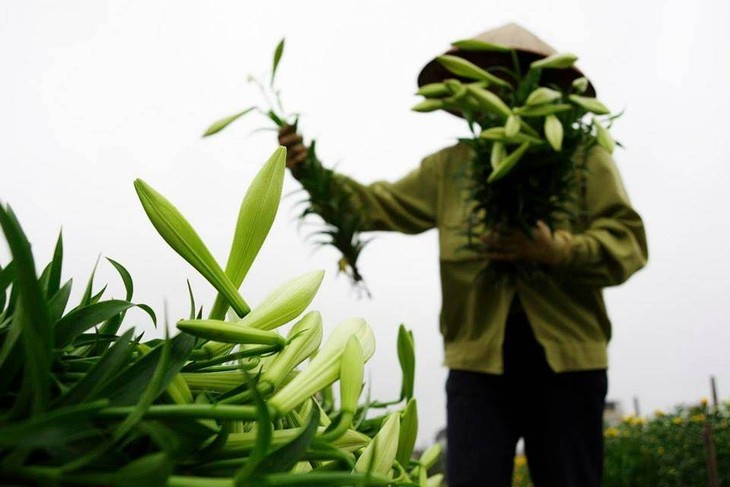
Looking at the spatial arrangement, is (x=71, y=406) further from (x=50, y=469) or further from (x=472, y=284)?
(x=472, y=284)

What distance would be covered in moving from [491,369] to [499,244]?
35 centimetres

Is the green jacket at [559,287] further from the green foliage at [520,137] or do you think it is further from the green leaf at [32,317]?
the green leaf at [32,317]

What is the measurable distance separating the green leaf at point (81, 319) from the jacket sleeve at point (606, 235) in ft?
5.18

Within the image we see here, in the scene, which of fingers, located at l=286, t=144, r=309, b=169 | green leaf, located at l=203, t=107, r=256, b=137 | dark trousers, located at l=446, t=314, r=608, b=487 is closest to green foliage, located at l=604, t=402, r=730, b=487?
dark trousers, located at l=446, t=314, r=608, b=487

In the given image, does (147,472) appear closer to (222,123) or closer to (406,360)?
(406,360)

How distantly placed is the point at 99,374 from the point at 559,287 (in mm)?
1772

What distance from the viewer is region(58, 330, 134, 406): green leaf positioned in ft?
0.63

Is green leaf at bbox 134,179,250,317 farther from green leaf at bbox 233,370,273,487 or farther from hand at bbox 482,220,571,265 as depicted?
hand at bbox 482,220,571,265

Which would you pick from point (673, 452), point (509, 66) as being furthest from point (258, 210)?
point (673, 452)

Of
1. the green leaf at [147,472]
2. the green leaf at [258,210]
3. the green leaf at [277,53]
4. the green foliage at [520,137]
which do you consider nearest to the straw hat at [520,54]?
the green foliage at [520,137]

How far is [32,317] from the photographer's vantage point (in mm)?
173

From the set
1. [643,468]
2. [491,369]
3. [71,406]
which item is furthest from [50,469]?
[643,468]

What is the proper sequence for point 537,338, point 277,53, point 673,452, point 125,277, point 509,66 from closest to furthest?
1. point 125,277
2. point 277,53
3. point 537,338
4. point 509,66
5. point 673,452

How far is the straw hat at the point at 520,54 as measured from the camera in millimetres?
1800
